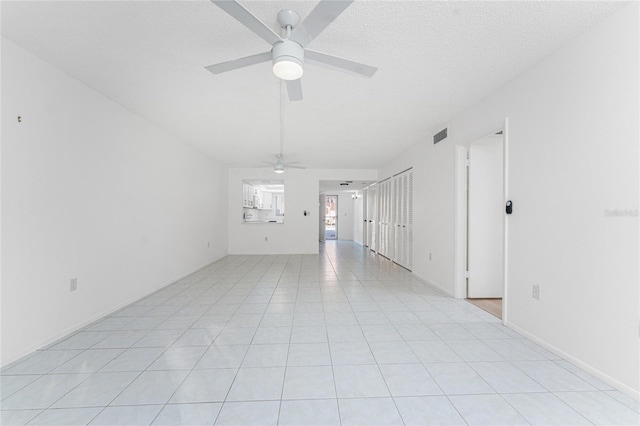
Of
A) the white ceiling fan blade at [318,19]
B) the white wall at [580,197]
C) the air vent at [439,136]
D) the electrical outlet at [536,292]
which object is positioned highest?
the air vent at [439,136]

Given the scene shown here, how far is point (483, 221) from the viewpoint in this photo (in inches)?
143

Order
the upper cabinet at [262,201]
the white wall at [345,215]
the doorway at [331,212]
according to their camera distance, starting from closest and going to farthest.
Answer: the upper cabinet at [262,201]
the white wall at [345,215]
the doorway at [331,212]

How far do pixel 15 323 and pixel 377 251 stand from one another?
7.03 m

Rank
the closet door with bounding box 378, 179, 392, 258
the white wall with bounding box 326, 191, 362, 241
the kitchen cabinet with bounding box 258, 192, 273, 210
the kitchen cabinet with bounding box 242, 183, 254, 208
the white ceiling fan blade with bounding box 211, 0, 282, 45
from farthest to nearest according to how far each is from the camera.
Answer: the white wall with bounding box 326, 191, 362, 241
the kitchen cabinet with bounding box 258, 192, 273, 210
the kitchen cabinet with bounding box 242, 183, 254, 208
the closet door with bounding box 378, 179, 392, 258
the white ceiling fan blade with bounding box 211, 0, 282, 45

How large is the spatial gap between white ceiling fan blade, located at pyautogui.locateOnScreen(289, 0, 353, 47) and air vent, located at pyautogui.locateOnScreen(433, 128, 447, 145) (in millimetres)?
2990

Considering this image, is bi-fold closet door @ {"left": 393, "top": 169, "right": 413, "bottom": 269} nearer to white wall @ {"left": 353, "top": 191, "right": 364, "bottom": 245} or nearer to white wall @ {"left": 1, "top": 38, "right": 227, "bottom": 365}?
white wall @ {"left": 1, "top": 38, "right": 227, "bottom": 365}

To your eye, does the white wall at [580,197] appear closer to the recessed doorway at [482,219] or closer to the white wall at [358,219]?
the recessed doorway at [482,219]

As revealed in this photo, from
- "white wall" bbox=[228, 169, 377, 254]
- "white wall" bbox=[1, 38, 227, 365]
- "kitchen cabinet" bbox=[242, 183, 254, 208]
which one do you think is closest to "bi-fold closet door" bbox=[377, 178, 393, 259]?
"white wall" bbox=[228, 169, 377, 254]

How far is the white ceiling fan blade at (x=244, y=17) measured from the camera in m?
1.27

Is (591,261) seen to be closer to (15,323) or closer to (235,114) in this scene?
(235,114)

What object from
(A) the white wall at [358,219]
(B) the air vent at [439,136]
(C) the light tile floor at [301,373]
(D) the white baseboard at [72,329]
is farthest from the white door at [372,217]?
(D) the white baseboard at [72,329]

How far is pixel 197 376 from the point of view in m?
1.89

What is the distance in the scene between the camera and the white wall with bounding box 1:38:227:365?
2.09 m

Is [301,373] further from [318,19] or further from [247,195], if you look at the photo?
[247,195]
